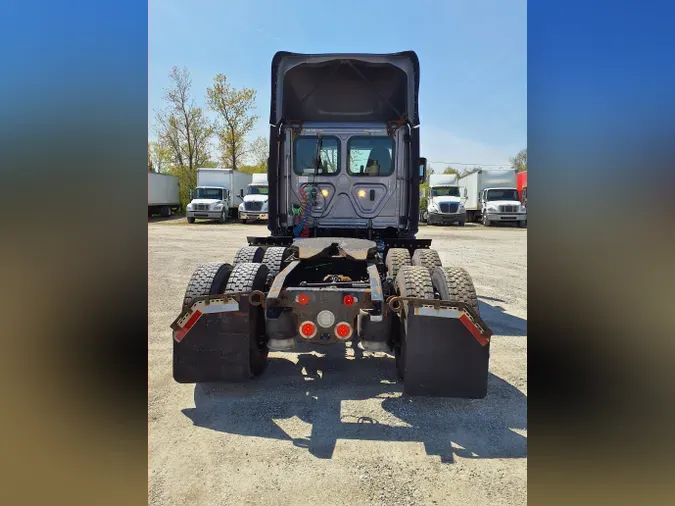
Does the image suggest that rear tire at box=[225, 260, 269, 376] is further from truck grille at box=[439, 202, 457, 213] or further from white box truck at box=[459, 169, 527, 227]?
white box truck at box=[459, 169, 527, 227]

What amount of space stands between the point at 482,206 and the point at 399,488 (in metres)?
27.5

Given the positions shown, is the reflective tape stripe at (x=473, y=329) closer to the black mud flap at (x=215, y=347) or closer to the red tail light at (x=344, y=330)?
the red tail light at (x=344, y=330)

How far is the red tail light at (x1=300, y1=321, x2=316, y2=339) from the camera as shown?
145 inches

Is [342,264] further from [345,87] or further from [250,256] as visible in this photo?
[345,87]

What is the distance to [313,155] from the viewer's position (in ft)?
22.0

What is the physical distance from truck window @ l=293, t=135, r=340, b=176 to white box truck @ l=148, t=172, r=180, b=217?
23.7 metres

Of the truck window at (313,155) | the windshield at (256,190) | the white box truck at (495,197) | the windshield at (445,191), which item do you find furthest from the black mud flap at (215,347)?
the windshield at (445,191)

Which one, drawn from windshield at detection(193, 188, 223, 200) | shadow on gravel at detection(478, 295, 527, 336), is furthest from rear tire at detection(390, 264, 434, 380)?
windshield at detection(193, 188, 223, 200)

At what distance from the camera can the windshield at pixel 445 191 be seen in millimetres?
28875

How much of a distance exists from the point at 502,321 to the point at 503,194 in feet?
74.6

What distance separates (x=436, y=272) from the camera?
14.1 feet

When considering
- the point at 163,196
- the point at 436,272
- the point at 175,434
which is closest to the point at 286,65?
the point at 436,272
